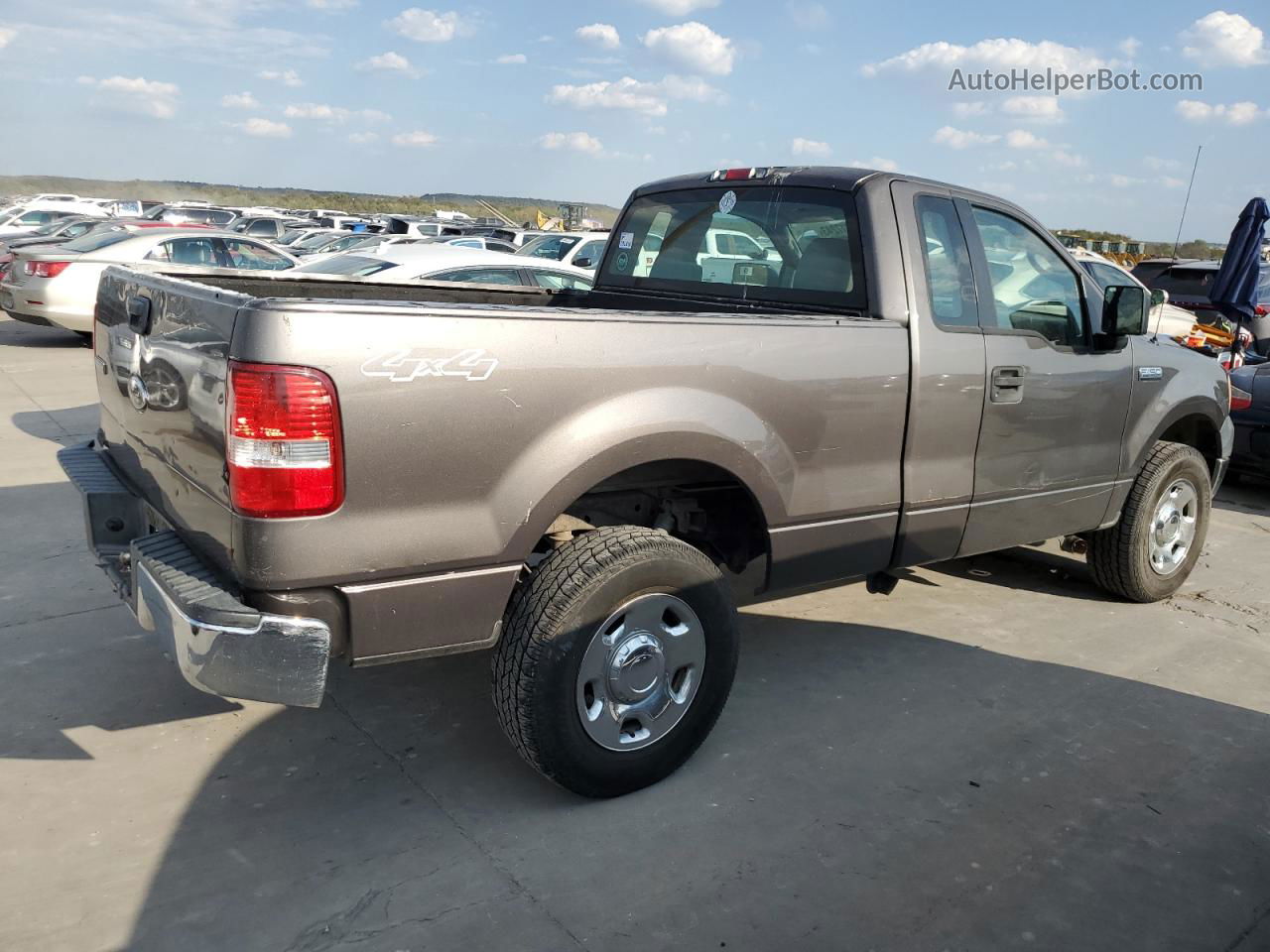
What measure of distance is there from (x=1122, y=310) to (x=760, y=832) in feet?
Answer: 9.13

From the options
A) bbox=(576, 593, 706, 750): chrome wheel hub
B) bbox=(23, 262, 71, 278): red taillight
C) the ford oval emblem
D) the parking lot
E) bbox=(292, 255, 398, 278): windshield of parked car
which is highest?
bbox=(292, 255, 398, 278): windshield of parked car

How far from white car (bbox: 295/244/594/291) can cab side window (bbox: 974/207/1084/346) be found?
203 inches

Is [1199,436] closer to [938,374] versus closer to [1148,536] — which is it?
[1148,536]

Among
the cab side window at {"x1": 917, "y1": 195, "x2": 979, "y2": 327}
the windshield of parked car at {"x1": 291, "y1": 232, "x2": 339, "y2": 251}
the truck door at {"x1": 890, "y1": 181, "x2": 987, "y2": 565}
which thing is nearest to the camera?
the truck door at {"x1": 890, "y1": 181, "x2": 987, "y2": 565}

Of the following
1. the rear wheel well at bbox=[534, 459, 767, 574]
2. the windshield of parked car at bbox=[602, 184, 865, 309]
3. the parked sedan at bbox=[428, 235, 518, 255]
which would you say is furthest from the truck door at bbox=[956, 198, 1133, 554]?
the parked sedan at bbox=[428, 235, 518, 255]

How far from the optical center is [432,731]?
3.66m

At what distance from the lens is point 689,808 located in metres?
3.25

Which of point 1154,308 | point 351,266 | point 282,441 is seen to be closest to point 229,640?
point 282,441

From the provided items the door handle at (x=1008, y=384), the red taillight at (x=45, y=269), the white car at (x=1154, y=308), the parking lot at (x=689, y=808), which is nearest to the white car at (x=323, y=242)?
the red taillight at (x=45, y=269)

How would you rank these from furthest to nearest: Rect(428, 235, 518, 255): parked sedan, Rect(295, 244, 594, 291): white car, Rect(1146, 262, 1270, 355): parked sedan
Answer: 1. Rect(428, 235, 518, 255): parked sedan
2. Rect(1146, 262, 1270, 355): parked sedan
3. Rect(295, 244, 594, 291): white car

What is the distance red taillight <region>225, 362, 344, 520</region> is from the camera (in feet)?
8.21

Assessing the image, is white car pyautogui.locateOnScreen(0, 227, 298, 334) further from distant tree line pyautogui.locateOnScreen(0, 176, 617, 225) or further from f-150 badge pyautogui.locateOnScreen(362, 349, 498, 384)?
distant tree line pyautogui.locateOnScreen(0, 176, 617, 225)

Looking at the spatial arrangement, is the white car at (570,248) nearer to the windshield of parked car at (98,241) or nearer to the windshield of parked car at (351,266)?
the windshield of parked car at (351,266)

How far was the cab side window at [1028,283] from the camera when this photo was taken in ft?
13.9
